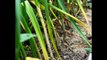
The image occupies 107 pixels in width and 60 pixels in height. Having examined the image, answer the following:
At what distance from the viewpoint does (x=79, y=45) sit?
1.96 meters

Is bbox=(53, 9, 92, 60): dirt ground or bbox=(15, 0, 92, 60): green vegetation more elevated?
bbox=(15, 0, 92, 60): green vegetation

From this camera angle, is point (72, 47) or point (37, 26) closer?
point (37, 26)

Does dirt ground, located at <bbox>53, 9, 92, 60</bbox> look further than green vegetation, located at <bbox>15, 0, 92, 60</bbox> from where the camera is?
Yes

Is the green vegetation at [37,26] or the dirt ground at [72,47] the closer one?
the green vegetation at [37,26]

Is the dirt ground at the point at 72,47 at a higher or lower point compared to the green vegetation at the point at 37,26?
lower

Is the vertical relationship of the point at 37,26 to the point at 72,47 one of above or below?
above
